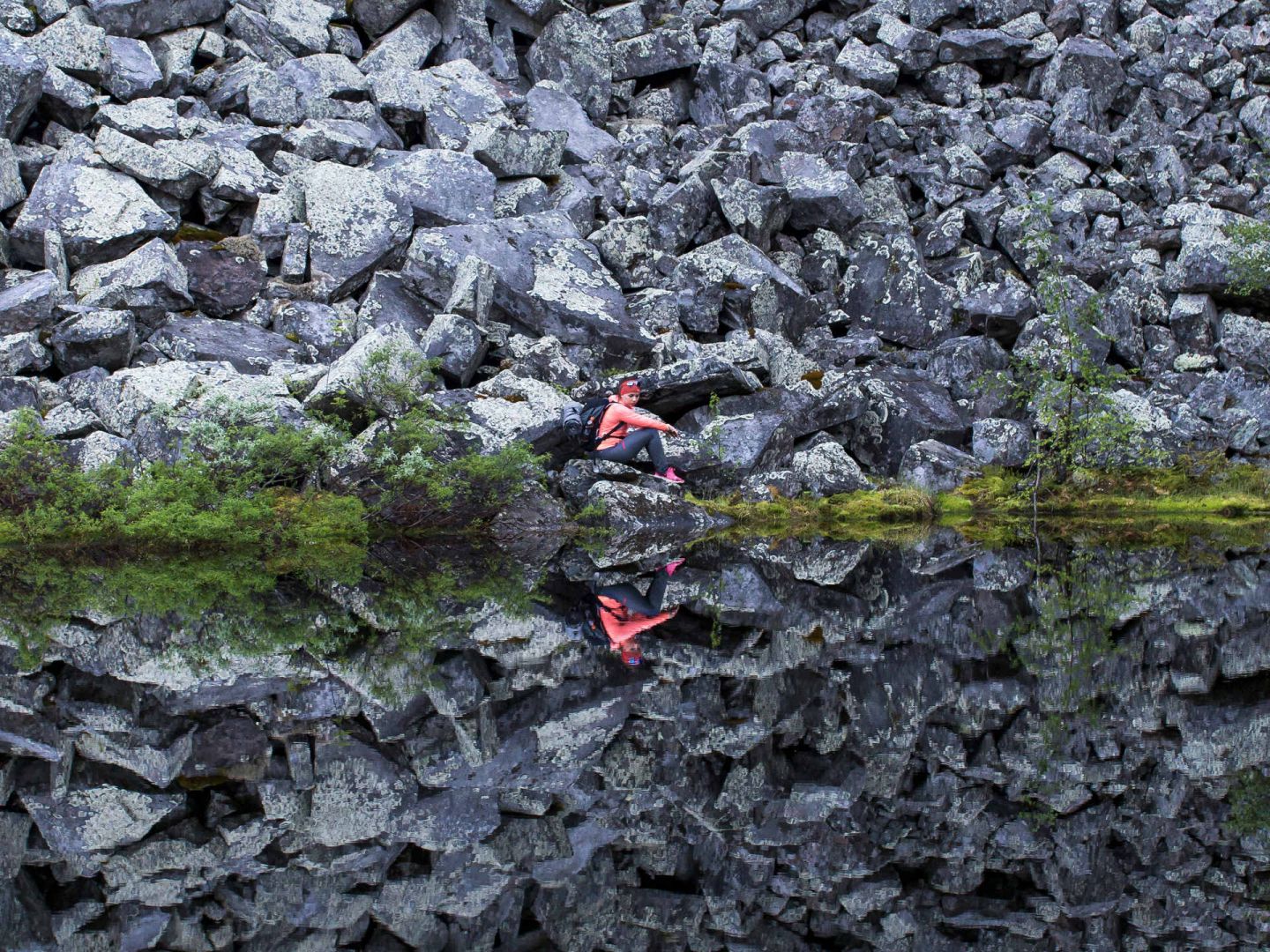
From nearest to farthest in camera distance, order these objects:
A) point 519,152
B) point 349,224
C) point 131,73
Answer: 1. point 349,224
2. point 131,73
3. point 519,152

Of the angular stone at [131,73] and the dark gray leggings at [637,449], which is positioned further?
the angular stone at [131,73]

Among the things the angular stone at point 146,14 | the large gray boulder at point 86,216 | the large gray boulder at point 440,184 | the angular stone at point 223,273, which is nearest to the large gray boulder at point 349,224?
the large gray boulder at point 440,184

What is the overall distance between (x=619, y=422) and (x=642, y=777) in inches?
748

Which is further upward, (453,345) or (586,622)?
(586,622)

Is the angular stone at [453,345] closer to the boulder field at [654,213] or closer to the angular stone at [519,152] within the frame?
the boulder field at [654,213]

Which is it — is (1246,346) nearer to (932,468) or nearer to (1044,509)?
(1044,509)

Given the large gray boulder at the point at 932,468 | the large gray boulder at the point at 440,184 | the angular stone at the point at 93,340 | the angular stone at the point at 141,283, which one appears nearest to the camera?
the angular stone at the point at 93,340

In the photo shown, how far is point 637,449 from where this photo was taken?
92.5 feet

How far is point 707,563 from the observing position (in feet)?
71.8

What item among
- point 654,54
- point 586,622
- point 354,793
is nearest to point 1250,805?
point 354,793

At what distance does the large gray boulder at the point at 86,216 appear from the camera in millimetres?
30750

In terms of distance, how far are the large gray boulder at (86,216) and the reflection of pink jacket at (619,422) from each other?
1321 centimetres

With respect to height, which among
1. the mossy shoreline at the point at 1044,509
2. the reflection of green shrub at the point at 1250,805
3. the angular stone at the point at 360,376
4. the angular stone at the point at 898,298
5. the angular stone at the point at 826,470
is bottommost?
the mossy shoreline at the point at 1044,509

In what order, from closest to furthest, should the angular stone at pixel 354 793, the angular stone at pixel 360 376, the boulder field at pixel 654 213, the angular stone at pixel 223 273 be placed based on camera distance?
the angular stone at pixel 354 793, the angular stone at pixel 360 376, the boulder field at pixel 654 213, the angular stone at pixel 223 273
